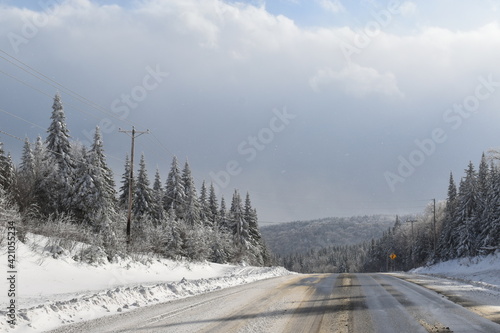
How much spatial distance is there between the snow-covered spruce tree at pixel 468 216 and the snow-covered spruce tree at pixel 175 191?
4125 centimetres

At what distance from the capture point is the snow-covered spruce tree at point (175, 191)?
61.3 meters

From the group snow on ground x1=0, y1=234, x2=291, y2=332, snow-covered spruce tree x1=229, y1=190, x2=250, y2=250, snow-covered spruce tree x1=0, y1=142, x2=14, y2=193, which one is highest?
snow-covered spruce tree x1=0, y1=142, x2=14, y2=193

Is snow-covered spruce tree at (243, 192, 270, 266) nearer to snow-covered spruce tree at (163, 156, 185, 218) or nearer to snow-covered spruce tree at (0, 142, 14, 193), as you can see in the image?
snow-covered spruce tree at (163, 156, 185, 218)

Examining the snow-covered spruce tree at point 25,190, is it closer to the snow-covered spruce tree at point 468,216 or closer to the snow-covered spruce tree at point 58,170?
the snow-covered spruce tree at point 58,170

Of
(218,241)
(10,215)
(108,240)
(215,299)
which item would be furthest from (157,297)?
(218,241)

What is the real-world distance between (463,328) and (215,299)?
733 cm

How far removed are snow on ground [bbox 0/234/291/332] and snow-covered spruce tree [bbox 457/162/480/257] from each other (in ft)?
155

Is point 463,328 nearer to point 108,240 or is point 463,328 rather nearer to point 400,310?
point 400,310

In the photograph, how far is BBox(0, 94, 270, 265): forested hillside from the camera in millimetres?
21844

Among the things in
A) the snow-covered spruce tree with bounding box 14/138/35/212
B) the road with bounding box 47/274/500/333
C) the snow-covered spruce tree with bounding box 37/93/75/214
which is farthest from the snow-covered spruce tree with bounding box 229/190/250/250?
the road with bounding box 47/274/500/333

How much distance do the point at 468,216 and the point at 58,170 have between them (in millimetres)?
56553

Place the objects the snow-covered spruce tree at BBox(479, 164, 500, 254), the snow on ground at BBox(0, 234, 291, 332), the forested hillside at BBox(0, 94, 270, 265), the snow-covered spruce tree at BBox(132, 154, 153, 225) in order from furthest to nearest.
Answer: the snow-covered spruce tree at BBox(132, 154, 153, 225)
the snow-covered spruce tree at BBox(479, 164, 500, 254)
the forested hillside at BBox(0, 94, 270, 265)
the snow on ground at BBox(0, 234, 291, 332)

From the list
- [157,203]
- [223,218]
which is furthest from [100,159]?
[223,218]

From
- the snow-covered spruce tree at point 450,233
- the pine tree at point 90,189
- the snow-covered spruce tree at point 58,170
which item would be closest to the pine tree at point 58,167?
the snow-covered spruce tree at point 58,170
